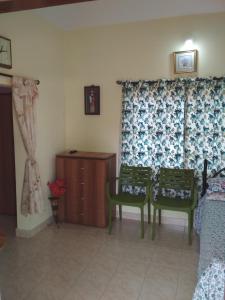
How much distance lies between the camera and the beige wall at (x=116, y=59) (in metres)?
3.51

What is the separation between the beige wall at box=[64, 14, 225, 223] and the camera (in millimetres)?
3506

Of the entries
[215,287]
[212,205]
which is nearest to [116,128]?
[212,205]

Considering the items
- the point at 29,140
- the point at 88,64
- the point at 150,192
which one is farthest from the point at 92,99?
the point at 150,192

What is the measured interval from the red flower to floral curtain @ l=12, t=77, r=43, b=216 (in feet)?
1.05

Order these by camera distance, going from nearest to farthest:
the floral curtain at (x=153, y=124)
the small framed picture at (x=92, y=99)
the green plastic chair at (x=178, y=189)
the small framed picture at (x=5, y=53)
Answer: the small framed picture at (x=5, y=53), the green plastic chair at (x=178, y=189), the floral curtain at (x=153, y=124), the small framed picture at (x=92, y=99)

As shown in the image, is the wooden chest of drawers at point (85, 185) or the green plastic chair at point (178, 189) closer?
the green plastic chair at point (178, 189)

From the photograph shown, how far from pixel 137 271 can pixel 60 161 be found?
1.82 meters

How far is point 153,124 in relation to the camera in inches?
149

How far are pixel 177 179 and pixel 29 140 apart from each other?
194cm

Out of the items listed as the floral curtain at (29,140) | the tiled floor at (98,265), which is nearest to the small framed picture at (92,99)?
the floral curtain at (29,140)

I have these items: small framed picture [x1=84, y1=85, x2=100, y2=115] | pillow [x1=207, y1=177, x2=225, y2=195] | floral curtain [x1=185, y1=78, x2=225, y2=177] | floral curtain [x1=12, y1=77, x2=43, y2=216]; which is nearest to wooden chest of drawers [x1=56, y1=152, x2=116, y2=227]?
floral curtain [x1=12, y1=77, x2=43, y2=216]

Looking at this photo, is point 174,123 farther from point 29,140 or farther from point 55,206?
point 55,206

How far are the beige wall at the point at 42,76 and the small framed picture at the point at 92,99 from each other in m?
0.38

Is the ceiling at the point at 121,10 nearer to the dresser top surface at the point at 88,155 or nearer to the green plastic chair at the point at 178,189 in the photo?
the dresser top surface at the point at 88,155
